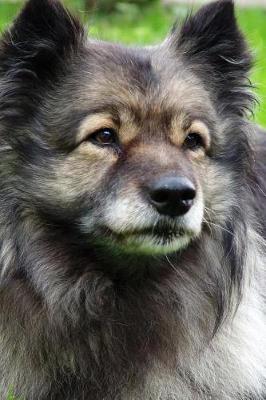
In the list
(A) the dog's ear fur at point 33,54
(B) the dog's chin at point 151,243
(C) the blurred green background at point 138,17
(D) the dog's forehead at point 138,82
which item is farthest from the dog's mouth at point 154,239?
(C) the blurred green background at point 138,17

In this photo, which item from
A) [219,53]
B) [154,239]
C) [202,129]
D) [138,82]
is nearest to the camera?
[154,239]

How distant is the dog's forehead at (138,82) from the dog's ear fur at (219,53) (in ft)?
0.42

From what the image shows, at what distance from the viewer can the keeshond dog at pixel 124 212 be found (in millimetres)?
3471

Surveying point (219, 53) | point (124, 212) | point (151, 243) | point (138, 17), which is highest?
point (219, 53)

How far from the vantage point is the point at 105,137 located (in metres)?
3.51

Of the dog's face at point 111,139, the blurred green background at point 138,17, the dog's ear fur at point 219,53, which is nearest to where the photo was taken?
the dog's face at point 111,139

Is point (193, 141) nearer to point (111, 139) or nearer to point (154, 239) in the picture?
point (111, 139)

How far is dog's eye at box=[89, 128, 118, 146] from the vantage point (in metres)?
3.50

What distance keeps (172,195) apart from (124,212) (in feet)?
0.67

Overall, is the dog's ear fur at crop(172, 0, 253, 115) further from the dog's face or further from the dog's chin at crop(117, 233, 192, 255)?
the dog's chin at crop(117, 233, 192, 255)

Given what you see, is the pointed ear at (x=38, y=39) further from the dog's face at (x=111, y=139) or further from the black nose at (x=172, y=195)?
the black nose at (x=172, y=195)

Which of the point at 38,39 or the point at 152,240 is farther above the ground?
the point at 38,39

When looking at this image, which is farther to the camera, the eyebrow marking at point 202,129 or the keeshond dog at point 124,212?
the eyebrow marking at point 202,129

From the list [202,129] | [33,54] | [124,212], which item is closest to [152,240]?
[124,212]
